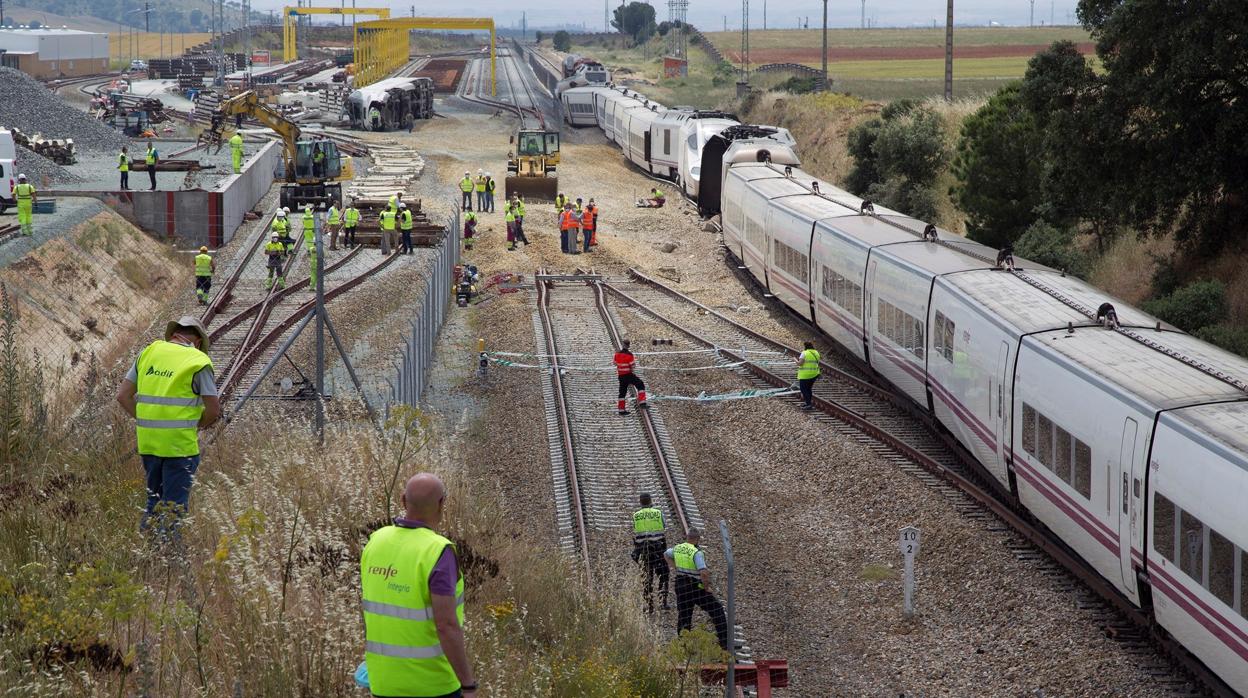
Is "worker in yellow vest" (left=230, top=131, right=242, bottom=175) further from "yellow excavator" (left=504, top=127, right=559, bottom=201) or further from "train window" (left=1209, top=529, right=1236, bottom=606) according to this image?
"train window" (left=1209, top=529, right=1236, bottom=606)

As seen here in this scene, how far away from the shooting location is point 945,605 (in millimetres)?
13914

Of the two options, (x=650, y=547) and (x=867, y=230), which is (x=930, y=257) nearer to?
(x=867, y=230)

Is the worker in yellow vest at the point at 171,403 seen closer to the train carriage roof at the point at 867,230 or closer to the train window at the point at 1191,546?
the train window at the point at 1191,546

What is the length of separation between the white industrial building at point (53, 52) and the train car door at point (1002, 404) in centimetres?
8790

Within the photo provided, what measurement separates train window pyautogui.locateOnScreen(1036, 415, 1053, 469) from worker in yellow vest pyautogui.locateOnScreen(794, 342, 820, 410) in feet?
21.1

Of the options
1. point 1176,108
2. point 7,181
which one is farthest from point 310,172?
point 1176,108

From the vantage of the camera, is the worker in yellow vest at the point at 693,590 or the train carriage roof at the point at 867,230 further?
the train carriage roof at the point at 867,230

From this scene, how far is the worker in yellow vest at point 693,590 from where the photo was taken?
12312 mm

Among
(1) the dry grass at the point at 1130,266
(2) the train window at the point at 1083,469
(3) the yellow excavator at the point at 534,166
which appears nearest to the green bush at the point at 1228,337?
(1) the dry grass at the point at 1130,266

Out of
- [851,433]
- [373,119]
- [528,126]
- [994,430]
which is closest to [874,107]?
[528,126]

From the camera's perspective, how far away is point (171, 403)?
969cm

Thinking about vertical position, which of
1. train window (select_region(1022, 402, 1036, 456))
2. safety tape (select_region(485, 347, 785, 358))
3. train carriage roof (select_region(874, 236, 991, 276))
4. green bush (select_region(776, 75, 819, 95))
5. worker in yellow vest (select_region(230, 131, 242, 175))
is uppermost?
green bush (select_region(776, 75, 819, 95))

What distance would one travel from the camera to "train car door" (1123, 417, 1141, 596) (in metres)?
12.1

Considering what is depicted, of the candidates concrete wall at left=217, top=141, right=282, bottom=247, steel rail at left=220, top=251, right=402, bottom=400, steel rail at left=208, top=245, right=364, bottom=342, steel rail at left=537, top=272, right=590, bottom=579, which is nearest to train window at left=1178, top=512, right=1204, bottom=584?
steel rail at left=537, top=272, right=590, bottom=579
